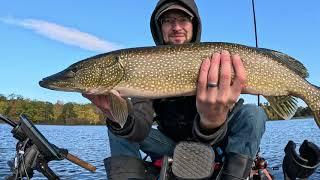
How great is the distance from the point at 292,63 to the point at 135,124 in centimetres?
160

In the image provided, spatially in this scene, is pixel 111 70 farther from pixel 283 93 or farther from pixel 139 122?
pixel 283 93

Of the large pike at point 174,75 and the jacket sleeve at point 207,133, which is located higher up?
the large pike at point 174,75

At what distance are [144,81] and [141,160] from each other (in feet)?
2.99

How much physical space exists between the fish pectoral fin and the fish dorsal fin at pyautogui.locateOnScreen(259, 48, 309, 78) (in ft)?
4.59

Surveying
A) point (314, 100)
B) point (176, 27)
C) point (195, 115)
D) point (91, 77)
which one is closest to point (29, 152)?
point (91, 77)

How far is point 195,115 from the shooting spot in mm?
4508

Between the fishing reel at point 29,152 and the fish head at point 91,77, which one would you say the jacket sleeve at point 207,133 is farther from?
the fishing reel at point 29,152

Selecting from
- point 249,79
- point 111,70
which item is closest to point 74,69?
point 111,70

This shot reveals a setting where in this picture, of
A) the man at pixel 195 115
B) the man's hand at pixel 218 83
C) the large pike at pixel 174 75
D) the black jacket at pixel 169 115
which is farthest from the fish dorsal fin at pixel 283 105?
the black jacket at pixel 169 115

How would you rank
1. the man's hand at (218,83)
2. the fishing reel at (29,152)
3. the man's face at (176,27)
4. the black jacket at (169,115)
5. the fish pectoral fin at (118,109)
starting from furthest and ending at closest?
the man's face at (176,27)
the fishing reel at (29,152)
the black jacket at (169,115)
the fish pectoral fin at (118,109)
the man's hand at (218,83)

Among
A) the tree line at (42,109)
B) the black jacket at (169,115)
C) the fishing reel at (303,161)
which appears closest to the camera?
the black jacket at (169,115)

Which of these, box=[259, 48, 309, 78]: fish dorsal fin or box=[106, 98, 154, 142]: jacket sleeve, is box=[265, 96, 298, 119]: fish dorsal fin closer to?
box=[259, 48, 309, 78]: fish dorsal fin

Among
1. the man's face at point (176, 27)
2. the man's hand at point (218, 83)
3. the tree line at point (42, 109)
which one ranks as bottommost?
the tree line at point (42, 109)

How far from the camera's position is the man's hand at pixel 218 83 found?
366 centimetres
